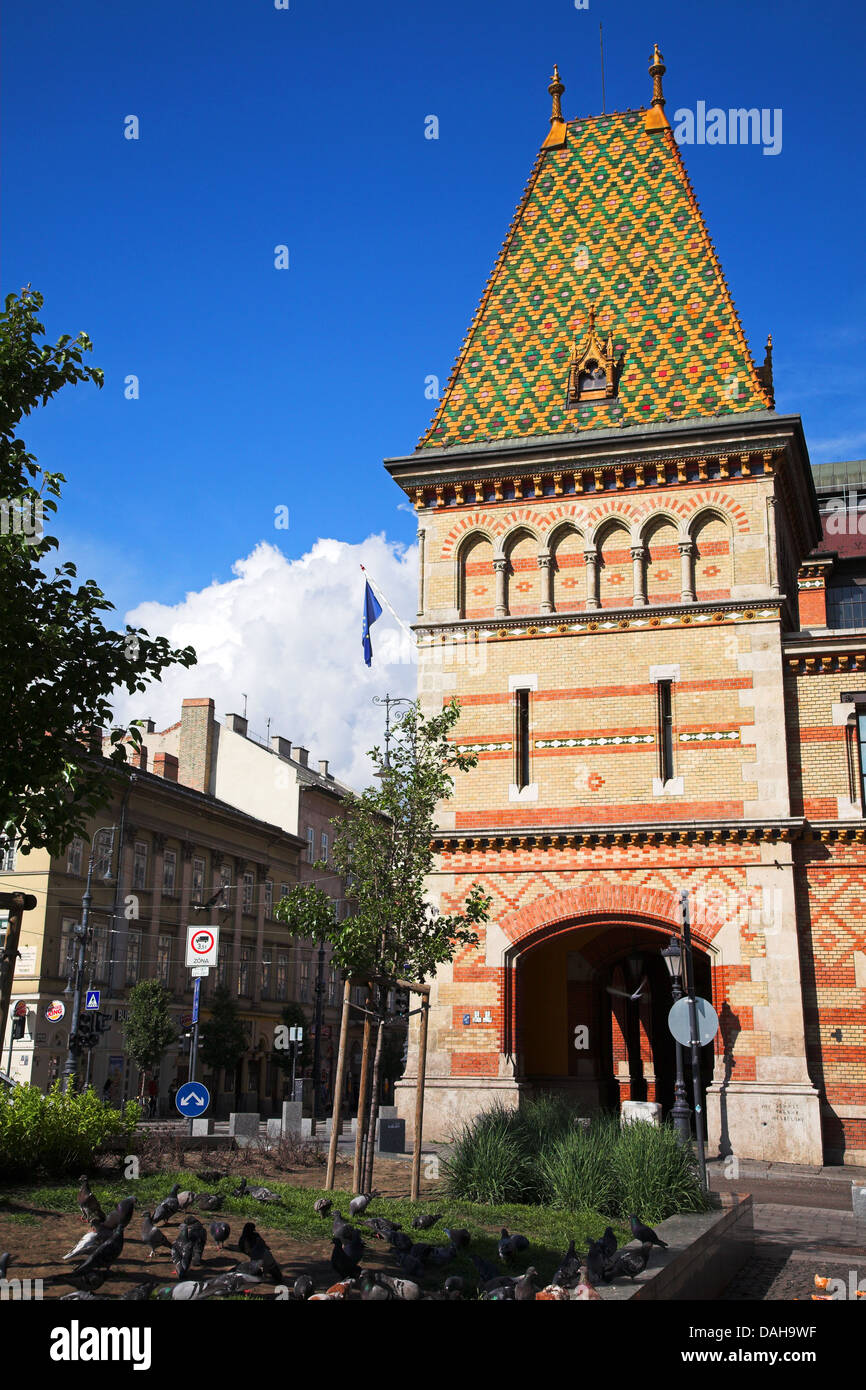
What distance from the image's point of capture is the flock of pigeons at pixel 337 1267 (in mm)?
7578

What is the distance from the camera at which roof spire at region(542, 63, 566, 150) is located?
99.7 feet

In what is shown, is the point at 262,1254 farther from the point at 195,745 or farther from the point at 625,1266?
the point at 195,745

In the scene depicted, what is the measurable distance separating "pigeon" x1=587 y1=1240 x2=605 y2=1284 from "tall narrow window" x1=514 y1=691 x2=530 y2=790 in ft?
54.4

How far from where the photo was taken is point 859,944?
23.2 metres

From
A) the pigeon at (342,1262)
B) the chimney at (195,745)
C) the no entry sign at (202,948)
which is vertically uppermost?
the chimney at (195,745)

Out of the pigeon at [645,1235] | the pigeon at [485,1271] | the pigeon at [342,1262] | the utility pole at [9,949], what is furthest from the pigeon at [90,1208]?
the pigeon at [645,1235]

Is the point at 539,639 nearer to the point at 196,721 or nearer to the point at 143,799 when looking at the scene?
the point at 143,799

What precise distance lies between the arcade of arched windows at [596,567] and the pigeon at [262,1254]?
18.3m

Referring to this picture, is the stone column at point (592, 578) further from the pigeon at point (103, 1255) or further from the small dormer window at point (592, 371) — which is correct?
the pigeon at point (103, 1255)

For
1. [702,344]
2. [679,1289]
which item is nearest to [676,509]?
[702,344]

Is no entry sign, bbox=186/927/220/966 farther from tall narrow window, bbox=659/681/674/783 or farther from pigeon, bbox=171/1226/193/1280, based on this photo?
pigeon, bbox=171/1226/193/1280

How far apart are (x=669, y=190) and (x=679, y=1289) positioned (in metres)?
25.5

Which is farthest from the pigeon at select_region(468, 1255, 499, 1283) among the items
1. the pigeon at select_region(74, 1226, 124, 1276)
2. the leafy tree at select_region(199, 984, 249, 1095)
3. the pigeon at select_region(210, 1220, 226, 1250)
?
the leafy tree at select_region(199, 984, 249, 1095)
